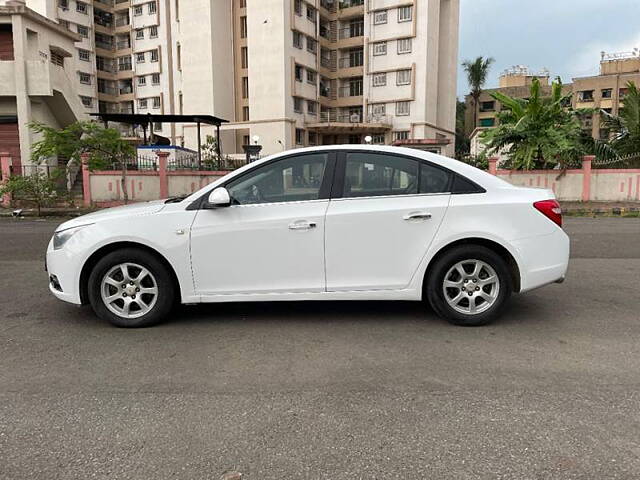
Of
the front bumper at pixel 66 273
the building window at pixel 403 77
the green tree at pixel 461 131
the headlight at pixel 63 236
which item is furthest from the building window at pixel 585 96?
the front bumper at pixel 66 273

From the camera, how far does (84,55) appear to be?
5725 cm

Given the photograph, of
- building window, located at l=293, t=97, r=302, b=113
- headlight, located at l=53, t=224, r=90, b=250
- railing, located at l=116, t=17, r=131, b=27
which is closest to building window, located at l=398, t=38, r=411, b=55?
building window, located at l=293, t=97, r=302, b=113

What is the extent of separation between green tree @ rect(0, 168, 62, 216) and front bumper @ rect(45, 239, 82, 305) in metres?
14.4

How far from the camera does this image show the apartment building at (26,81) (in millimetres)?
24328

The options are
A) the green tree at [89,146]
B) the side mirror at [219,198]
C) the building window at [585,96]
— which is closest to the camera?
the side mirror at [219,198]

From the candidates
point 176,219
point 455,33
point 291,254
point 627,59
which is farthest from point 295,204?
point 627,59

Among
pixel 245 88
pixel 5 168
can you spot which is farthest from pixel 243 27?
pixel 5 168

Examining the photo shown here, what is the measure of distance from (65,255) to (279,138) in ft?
123

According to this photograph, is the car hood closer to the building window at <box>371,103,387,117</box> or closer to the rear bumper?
the rear bumper

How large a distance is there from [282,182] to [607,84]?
2645 inches

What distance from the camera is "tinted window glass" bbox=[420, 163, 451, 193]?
4.80m

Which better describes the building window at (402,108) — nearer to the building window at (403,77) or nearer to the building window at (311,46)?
the building window at (403,77)

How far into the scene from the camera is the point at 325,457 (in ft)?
8.84

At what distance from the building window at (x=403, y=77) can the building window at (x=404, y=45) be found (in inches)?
61.5
